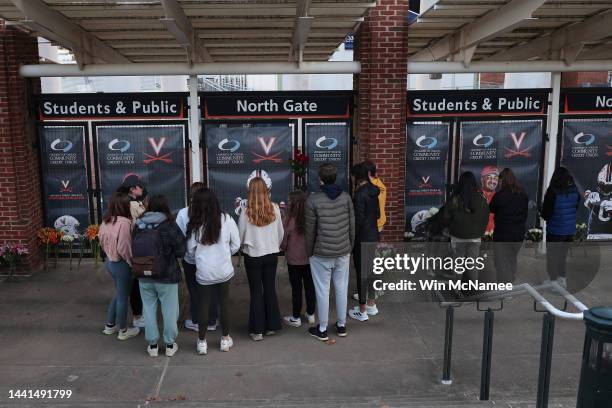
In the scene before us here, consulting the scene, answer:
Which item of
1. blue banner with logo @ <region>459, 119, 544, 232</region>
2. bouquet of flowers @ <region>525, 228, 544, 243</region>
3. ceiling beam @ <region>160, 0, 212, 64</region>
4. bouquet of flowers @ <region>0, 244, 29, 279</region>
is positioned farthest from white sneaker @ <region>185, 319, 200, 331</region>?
bouquet of flowers @ <region>525, 228, 544, 243</region>

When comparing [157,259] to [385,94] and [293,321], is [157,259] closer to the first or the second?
[293,321]

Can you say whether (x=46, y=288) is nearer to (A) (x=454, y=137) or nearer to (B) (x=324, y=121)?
(B) (x=324, y=121)

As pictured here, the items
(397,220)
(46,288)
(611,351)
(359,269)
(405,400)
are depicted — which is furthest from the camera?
(397,220)

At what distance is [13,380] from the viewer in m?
5.12

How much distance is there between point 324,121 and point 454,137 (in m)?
2.00

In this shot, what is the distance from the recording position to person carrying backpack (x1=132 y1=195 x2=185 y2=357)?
5180 mm

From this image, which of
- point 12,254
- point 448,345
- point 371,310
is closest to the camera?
point 448,345

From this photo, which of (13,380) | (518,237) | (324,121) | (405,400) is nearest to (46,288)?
(13,380)

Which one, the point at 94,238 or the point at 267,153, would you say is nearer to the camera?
the point at 94,238

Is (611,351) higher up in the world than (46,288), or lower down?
higher up

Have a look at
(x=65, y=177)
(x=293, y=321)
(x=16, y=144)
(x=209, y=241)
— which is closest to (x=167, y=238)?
(x=209, y=241)

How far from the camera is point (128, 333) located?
6.02 m

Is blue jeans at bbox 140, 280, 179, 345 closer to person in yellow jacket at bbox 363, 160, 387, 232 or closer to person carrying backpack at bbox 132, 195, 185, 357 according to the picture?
person carrying backpack at bbox 132, 195, 185, 357

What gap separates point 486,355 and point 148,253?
3.00m
